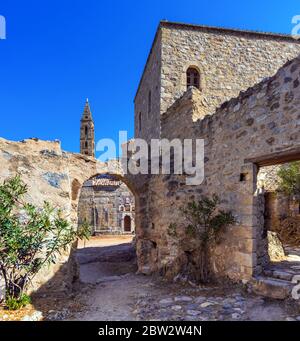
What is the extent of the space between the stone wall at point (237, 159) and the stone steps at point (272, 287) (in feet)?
0.74

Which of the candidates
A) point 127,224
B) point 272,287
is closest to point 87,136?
point 127,224

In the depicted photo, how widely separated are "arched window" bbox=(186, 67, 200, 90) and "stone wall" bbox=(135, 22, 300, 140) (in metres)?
0.16

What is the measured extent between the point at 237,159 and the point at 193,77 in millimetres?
4967

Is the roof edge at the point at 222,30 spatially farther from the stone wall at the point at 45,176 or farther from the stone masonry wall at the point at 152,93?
the stone wall at the point at 45,176

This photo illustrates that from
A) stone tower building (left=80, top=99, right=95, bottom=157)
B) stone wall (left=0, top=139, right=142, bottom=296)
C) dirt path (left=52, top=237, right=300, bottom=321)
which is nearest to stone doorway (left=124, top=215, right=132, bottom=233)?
stone tower building (left=80, top=99, right=95, bottom=157)

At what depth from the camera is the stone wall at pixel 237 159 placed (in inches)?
183

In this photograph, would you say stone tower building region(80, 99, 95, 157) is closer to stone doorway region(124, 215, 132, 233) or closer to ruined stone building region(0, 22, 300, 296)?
→ stone doorway region(124, 215, 132, 233)

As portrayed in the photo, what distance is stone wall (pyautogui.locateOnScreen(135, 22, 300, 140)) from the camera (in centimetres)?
909

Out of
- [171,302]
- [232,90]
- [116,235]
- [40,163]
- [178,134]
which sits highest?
[232,90]

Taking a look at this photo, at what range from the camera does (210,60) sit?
968 centimetres
